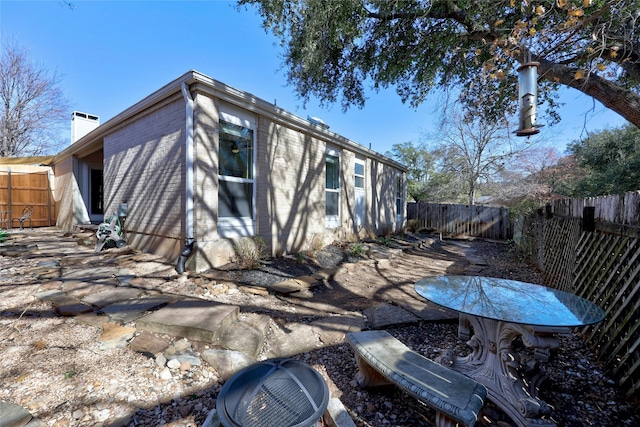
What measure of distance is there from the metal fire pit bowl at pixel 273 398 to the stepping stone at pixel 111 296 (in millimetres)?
2534

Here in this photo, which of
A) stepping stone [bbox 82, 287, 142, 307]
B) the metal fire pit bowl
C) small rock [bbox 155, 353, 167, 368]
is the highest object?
the metal fire pit bowl

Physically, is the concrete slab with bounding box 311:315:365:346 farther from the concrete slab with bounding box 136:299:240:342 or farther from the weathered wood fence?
the weathered wood fence

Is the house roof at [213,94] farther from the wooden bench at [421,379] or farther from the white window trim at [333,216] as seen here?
the wooden bench at [421,379]

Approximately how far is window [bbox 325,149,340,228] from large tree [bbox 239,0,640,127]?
1798mm

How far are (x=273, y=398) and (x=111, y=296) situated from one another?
2.95 m

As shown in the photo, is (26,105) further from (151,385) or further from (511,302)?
(511,302)

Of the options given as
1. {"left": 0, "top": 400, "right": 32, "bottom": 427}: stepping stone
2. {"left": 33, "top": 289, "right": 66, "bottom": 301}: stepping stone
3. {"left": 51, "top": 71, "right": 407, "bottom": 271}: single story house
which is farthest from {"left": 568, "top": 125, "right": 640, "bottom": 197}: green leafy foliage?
{"left": 33, "top": 289, "right": 66, "bottom": 301}: stepping stone

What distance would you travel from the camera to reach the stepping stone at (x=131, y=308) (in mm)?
2733

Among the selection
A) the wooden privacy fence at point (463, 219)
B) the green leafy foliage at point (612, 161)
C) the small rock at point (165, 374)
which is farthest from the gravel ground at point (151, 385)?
the wooden privacy fence at point (463, 219)

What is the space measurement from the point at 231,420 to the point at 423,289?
1.77m

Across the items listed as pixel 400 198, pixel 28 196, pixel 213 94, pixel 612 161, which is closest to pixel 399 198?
pixel 400 198

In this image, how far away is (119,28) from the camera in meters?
5.73

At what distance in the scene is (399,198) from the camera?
12.6 metres

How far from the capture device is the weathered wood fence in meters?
2.08
